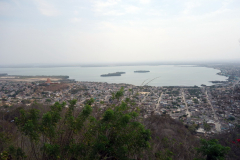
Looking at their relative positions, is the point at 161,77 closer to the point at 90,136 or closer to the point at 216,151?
the point at 216,151

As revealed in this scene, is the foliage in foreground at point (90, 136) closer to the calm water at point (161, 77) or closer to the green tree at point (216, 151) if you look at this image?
the green tree at point (216, 151)

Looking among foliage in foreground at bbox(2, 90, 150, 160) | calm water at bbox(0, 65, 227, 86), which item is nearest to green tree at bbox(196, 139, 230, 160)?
foliage in foreground at bbox(2, 90, 150, 160)

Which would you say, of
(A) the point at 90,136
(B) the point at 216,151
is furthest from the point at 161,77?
(A) the point at 90,136

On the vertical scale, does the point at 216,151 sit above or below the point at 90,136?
below

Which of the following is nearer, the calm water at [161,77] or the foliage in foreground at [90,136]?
the foliage in foreground at [90,136]

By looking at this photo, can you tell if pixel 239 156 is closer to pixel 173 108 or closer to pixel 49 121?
pixel 49 121

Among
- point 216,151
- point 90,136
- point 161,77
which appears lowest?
point 161,77

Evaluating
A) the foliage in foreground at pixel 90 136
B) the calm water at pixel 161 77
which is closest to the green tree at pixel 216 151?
the foliage in foreground at pixel 90 136

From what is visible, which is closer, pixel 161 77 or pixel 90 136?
pixel 90 136

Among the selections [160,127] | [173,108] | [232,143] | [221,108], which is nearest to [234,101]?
[221,108]

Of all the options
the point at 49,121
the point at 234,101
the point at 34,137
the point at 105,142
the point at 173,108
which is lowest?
the point at 173,108

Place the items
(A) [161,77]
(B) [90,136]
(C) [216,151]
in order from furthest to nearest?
(A) [161,77] → (B) [90,136] → (C) [216,151]
